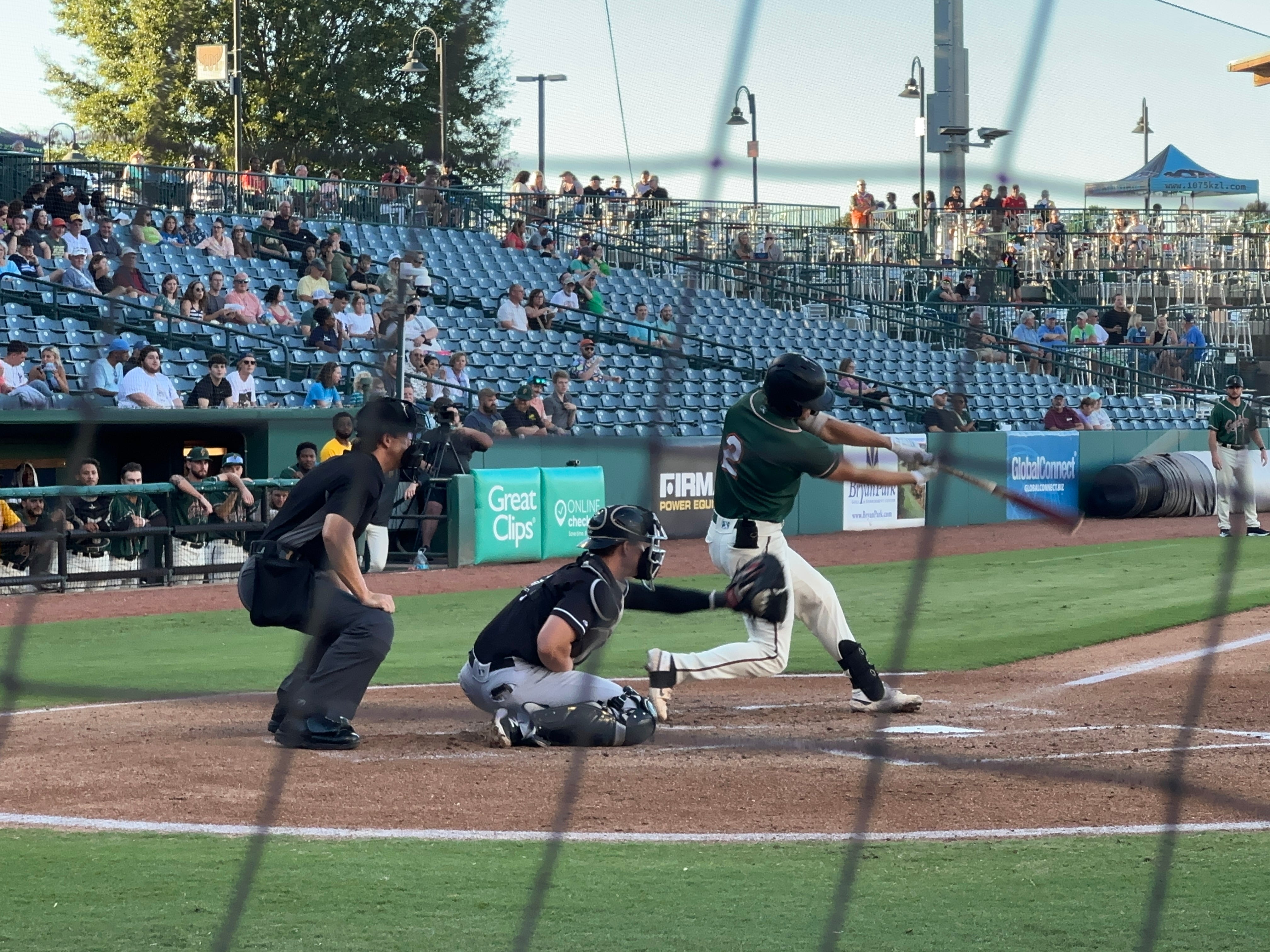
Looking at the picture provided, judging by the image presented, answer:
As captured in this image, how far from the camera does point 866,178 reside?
5.11 m

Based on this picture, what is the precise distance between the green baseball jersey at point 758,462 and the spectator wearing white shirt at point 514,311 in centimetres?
1071

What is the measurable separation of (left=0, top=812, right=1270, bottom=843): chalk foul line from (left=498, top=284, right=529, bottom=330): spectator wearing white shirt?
41.7 feet

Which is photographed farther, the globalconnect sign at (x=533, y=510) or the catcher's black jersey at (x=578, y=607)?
the globalconnect sign at (x=533, y=510)

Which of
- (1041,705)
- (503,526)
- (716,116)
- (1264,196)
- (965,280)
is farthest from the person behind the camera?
(503,526)

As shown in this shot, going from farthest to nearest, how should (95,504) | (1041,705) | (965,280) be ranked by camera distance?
(95,504) < (965,280) < (1041,705)

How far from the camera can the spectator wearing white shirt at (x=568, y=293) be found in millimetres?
17469

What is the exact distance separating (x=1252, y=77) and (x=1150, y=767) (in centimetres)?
295

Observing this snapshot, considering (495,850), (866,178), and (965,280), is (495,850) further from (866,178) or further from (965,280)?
(965,280)

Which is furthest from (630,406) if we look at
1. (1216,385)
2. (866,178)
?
(866,178)

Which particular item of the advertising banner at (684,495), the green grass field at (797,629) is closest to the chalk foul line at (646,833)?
the green grass field at (797,629)

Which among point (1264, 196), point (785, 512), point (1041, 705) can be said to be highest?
point (1264, 196)

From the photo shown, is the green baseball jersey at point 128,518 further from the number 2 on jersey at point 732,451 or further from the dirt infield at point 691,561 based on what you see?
the number 2 on jersey at point 732,451

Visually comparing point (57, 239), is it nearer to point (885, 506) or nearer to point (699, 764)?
point (885, 506)

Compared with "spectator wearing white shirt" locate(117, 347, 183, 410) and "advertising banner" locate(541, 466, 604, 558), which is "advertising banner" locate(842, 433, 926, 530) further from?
"spectator wearing white shirt" locate(117, 347, 183, 410)
